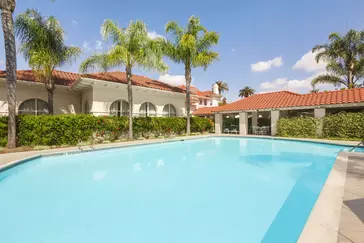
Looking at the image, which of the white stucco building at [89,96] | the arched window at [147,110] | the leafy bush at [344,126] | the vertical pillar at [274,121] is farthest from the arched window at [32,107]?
the leafy bush at [344,126]

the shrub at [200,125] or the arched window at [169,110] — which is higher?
the arched window at [169,110]

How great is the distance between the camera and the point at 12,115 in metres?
11.6

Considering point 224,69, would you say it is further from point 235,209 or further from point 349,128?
point 235,209

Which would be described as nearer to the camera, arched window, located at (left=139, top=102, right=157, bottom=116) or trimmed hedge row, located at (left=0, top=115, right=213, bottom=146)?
trimmed hedge row, located at (left=0, top=115, right=213, bottom=146)

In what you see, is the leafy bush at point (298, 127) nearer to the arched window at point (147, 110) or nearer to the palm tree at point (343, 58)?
the palm tree at point (343, 58)

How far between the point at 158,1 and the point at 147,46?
12.2 ft

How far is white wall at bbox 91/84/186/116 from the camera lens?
17359 millimetres

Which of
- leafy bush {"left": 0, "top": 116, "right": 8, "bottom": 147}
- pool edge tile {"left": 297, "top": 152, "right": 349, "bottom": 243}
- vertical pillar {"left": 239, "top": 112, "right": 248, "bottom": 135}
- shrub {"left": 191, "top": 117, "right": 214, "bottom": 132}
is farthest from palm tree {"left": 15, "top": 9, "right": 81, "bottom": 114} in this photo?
vertical pillar {"left": 239, "top": 112, "right": 248, "bottom": 135}

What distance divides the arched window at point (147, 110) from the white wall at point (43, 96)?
7011 mm

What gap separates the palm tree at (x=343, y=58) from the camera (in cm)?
2217

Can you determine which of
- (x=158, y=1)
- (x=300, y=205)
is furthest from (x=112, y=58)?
(x=300, y=205)

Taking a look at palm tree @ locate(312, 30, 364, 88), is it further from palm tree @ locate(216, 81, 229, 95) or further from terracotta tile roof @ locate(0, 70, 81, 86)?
palm tree @ locate(216, 81, 229, 95)

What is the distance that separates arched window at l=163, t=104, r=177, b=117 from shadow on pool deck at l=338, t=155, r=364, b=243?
19537 mm

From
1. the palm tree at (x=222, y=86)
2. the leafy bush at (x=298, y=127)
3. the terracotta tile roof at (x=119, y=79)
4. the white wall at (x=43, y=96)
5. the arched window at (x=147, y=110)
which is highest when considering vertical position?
the palm tree at (x=222, y=86)
